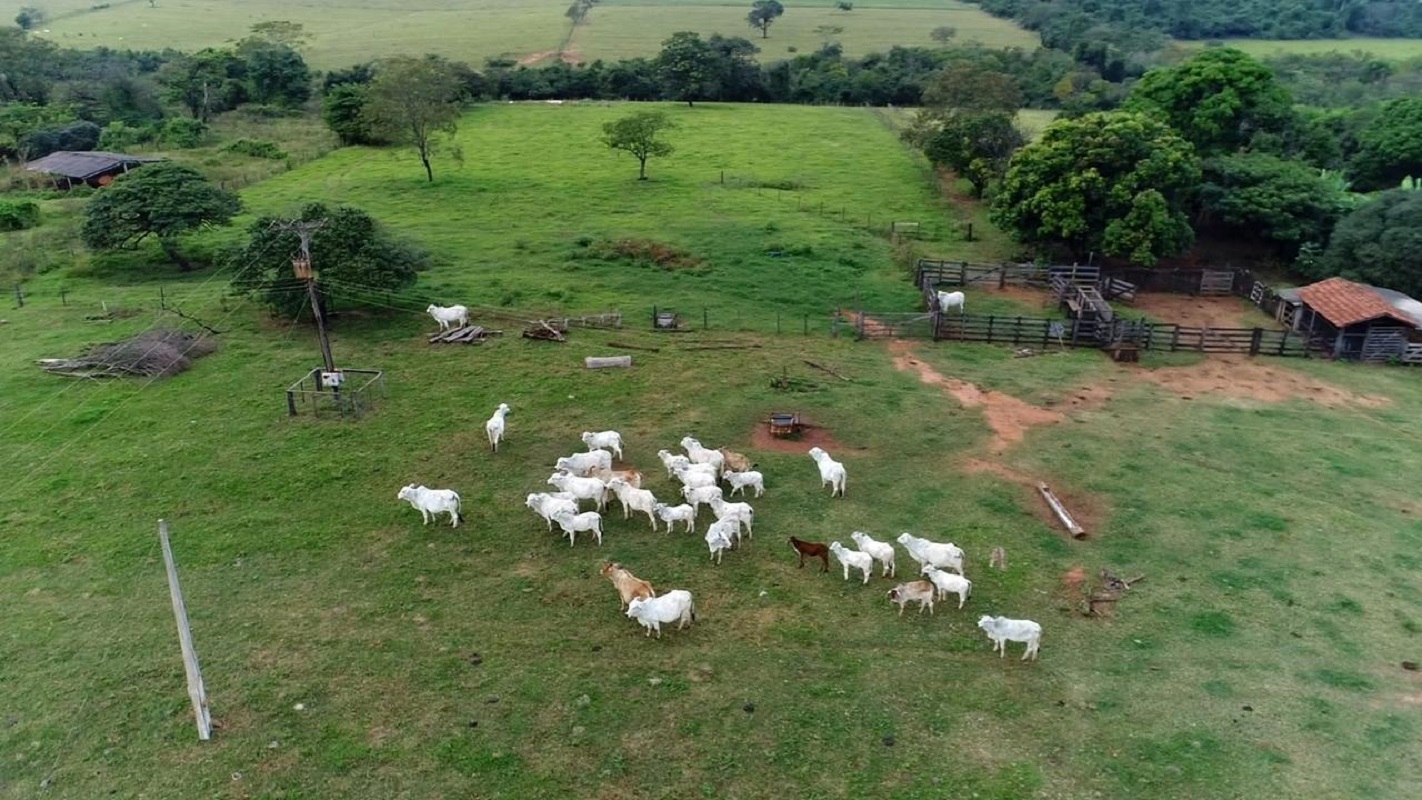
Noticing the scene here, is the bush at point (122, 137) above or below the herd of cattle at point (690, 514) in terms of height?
above

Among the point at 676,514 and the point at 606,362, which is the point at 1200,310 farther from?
the point at 676,514

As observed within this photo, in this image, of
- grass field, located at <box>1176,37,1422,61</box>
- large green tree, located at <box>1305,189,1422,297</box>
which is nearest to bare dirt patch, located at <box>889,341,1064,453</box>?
large green tree, located at <box>1305,189,1422,297</box>

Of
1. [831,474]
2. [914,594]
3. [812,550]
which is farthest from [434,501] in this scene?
[914,594]

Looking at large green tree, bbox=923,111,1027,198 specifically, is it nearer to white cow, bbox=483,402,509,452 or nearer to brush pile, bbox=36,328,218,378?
Answer: white cow, bbox=483,402,509,452

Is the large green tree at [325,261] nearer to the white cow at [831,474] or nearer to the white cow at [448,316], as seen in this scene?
the white cow at [448,316]

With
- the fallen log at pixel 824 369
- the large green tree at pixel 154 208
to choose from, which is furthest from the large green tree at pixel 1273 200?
the large green tree at pixel 154 208
